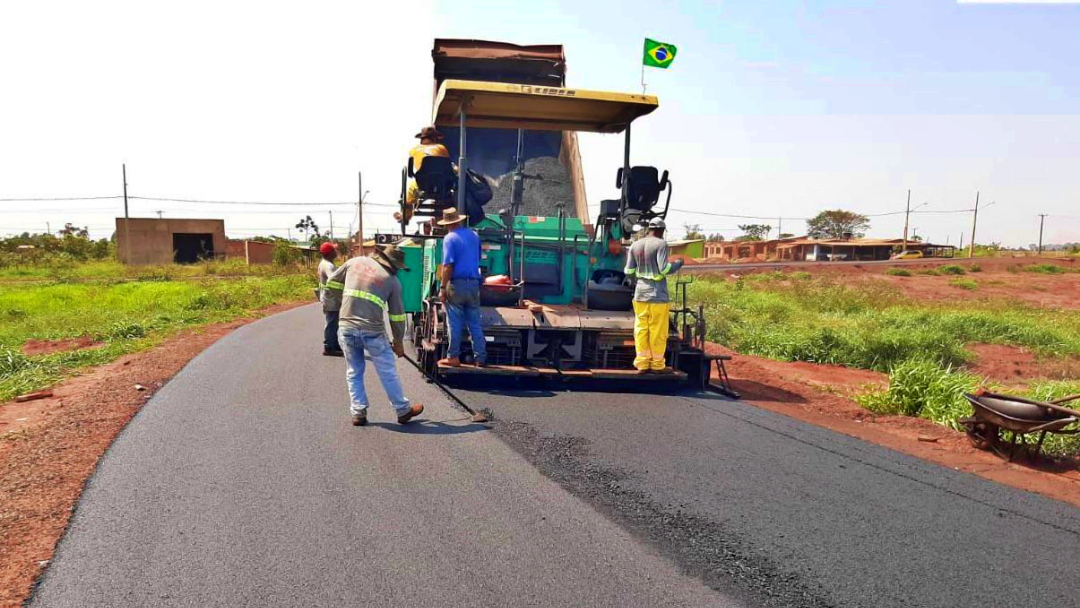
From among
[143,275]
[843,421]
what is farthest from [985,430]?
[143,275]

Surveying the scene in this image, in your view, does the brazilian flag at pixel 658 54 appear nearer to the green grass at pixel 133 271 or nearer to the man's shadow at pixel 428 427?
the man's shadow at pixel 428 427

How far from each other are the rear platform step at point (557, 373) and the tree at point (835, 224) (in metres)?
83.8

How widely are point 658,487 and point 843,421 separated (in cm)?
356

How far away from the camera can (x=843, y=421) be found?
24.4ft

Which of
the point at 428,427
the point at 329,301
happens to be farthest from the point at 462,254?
the point at 329,301

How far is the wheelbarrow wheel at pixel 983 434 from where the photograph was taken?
5992 millimetres

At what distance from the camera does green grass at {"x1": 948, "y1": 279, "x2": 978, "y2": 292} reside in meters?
31.3

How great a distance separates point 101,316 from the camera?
16.4 m

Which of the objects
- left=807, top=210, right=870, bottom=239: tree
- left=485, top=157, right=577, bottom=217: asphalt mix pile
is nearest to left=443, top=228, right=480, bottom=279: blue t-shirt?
left=485, top=157, right=577, bottom=217: asphalt mix pile

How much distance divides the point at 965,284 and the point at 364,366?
108 ft

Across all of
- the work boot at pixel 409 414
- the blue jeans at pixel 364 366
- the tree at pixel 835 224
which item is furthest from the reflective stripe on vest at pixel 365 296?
the tree at pixel 835 224

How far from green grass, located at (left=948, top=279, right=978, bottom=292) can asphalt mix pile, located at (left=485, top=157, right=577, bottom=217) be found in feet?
87.6

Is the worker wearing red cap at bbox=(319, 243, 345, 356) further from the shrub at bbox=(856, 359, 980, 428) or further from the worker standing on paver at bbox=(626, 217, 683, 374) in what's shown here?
the shrub at bbox=(856, 359, 980, 428)

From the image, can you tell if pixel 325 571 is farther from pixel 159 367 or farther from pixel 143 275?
pixel 143 275
